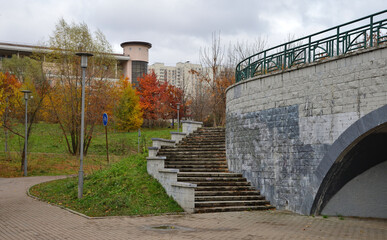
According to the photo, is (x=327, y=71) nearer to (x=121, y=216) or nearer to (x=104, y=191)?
(x=121, y=216)

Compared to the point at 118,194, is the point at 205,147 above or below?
above

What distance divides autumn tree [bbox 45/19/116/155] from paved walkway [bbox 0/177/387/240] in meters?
17.5

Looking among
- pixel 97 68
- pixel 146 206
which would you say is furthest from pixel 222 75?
pixel 146 206

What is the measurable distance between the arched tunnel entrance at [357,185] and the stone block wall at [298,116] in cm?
52

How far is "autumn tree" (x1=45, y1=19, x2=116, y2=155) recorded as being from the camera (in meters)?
29.6

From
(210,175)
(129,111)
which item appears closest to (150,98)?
(129,111)

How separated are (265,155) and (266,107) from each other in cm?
167

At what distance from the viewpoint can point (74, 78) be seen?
29781mm

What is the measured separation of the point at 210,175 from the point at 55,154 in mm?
20031

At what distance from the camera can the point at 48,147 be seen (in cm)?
3316

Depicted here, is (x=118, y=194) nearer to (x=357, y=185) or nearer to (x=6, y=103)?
(x=357, y=185)

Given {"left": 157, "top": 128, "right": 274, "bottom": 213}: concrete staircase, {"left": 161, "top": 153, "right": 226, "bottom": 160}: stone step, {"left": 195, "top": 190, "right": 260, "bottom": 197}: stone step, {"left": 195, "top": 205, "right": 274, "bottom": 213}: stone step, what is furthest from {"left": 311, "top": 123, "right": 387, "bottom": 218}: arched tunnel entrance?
{"left": 161, "top": 153, "right": 226, "bottom": 160}: stone step

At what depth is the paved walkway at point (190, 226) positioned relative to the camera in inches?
353

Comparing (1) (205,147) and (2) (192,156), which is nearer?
(2) (192,156)
